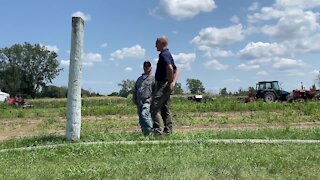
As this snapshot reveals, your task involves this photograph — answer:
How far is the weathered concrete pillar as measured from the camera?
9.32m

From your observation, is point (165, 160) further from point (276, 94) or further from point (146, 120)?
point (276, 94)

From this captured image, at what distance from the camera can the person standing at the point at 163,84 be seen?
9.59m

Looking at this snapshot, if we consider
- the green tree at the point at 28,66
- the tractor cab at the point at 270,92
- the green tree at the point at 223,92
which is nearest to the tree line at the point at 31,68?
the green tree at the point at 28,66

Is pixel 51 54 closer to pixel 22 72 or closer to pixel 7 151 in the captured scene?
pixel 22 72

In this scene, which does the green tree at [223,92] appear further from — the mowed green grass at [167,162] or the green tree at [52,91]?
the mowed green grass at [167,162]

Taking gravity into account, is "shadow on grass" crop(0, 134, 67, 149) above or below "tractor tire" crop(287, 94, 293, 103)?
below

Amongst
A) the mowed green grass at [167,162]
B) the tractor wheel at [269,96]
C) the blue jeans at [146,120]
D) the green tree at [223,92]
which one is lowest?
the mowed green grass at [167,162]

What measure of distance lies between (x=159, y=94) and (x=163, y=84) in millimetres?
221

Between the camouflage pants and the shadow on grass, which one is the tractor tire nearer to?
the camouflage pants

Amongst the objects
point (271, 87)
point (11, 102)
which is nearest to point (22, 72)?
point (11, 102)

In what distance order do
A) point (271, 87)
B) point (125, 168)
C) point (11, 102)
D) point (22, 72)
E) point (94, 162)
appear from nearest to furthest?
point (125, 168) → point (94, 162) → point (271, 87) → point (11, 102) → point (22, 72)

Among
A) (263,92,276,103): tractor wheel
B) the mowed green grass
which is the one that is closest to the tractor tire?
(263,92,276,103): tractor wheel

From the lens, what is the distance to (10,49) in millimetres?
104250

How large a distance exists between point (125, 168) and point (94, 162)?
0.88 metres
